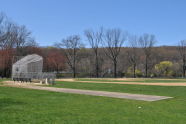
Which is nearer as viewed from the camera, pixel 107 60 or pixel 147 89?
pixel 147 89

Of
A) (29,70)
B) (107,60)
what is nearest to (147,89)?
(29,70)

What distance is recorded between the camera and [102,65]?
3772 inches

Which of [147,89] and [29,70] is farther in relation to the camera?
[29,70]

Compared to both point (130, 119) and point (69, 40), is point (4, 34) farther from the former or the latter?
point (130, 119)

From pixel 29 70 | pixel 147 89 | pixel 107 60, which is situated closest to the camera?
pixel 147 89

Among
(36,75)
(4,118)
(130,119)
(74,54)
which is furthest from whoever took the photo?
(74,54)

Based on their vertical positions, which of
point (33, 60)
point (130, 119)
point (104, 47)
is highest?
point (104, 47)

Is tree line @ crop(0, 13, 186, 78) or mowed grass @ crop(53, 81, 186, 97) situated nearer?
mowed grass @ crop(53, 81, 186, 97)

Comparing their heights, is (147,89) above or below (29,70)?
below

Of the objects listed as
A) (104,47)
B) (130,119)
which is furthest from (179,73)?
(130,119)

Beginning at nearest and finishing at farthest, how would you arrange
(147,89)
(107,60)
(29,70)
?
(147,89), (29,70), (107,60)

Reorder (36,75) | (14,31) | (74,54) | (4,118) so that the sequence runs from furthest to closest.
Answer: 1. (74,54)
2. (14,31)
3. (36,75)
4. (4,118)

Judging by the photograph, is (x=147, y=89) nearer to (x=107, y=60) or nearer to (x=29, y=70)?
(x=29, y=70)

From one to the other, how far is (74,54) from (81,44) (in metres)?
Answer: 4.79
